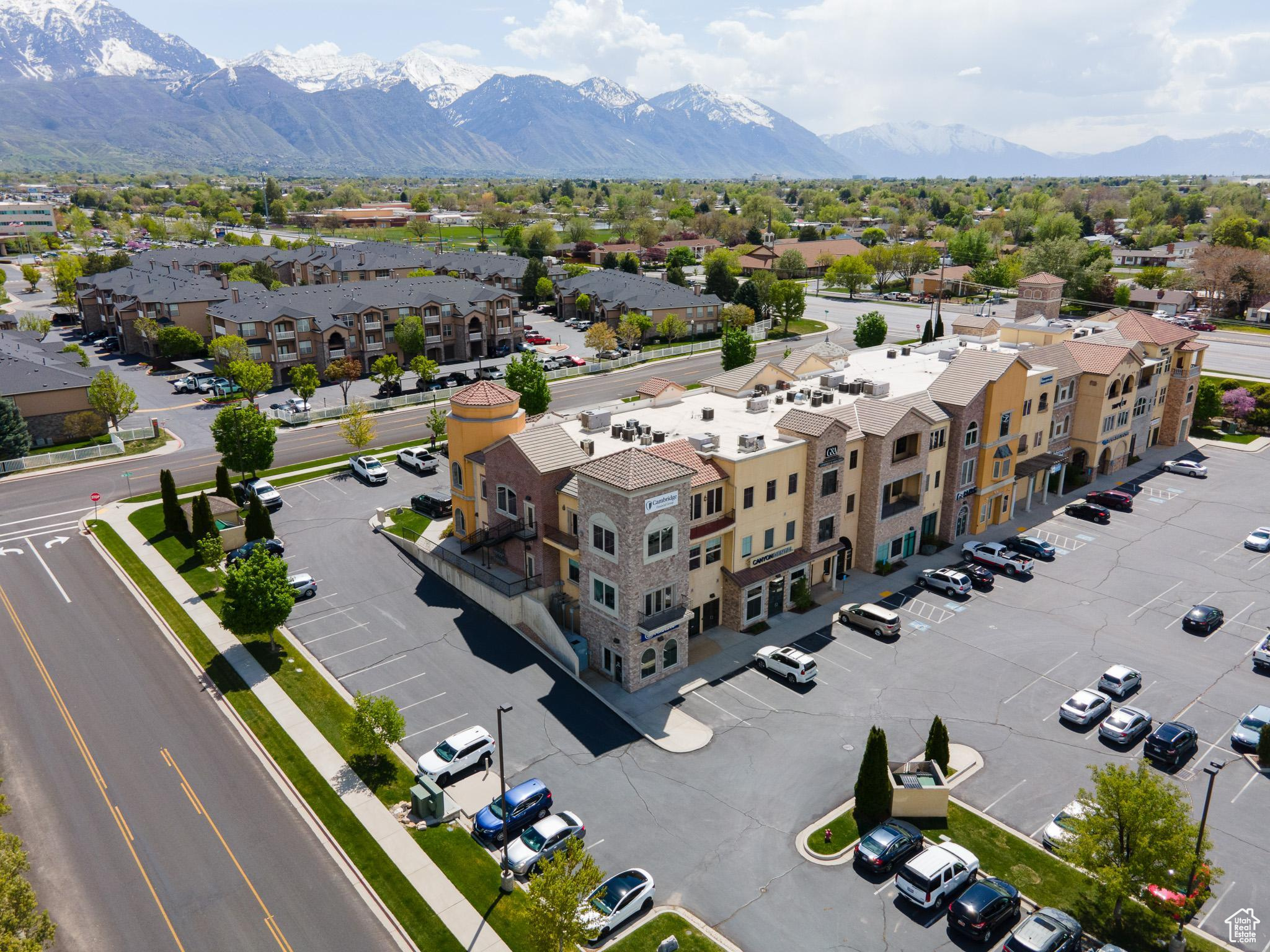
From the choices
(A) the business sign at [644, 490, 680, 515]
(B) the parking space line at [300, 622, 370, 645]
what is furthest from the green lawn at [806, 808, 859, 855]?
(B) the parking space line at [300, 622, 370, 645]

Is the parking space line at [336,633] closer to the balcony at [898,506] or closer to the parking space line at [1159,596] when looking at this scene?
the balcony at [898,506]

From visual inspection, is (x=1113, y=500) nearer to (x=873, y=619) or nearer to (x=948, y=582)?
(x=948, y=582)

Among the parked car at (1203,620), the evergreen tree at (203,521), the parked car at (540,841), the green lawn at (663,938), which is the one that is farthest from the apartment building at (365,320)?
the green lawn at (663,938)

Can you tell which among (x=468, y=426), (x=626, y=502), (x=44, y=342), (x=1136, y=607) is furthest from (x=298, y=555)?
(x=44, y=342)

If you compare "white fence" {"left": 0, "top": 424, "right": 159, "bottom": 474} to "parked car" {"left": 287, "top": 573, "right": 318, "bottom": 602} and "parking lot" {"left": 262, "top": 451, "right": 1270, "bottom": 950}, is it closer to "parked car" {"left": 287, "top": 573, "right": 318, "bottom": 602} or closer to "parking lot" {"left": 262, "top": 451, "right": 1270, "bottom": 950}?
"parking lot" {"left": 262, "top": 451, "right": 1270, "bottom": 950}

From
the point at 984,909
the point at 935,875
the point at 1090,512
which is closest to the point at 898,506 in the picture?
the point at 1090,512

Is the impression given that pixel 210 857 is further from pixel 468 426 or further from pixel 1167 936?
pixel 1167 936
